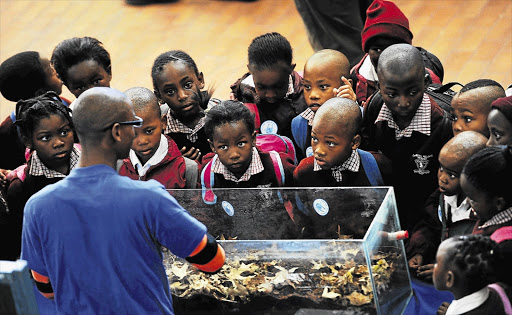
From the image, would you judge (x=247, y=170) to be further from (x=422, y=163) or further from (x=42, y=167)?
(x=42, y=167)

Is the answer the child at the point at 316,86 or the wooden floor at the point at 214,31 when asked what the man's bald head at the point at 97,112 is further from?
the wooden floor at the point at 214,31

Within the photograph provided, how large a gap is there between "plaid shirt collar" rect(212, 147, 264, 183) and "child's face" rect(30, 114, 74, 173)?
2.68 ft

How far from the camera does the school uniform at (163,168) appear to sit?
388 cm

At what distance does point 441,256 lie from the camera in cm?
261

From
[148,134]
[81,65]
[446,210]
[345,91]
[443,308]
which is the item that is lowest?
[443,308]

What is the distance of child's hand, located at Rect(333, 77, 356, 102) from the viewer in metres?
4.03

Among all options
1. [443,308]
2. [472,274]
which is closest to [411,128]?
[443,308]

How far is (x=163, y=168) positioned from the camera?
392cm

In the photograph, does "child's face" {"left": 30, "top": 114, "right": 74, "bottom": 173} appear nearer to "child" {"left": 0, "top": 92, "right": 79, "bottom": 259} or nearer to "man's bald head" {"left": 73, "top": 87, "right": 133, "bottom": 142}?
"child" {"left": 0, "top": 92, "right": 79, "bottom": 259}

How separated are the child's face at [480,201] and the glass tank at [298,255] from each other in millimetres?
397

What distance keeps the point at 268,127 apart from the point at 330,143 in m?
0.73

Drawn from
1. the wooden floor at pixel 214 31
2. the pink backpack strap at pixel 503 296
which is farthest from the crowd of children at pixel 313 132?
the wooden floor at pixel 214 31

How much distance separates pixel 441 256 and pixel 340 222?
836 mm

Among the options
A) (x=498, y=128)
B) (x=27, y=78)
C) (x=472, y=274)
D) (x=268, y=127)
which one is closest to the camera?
(x=472, y=274)
